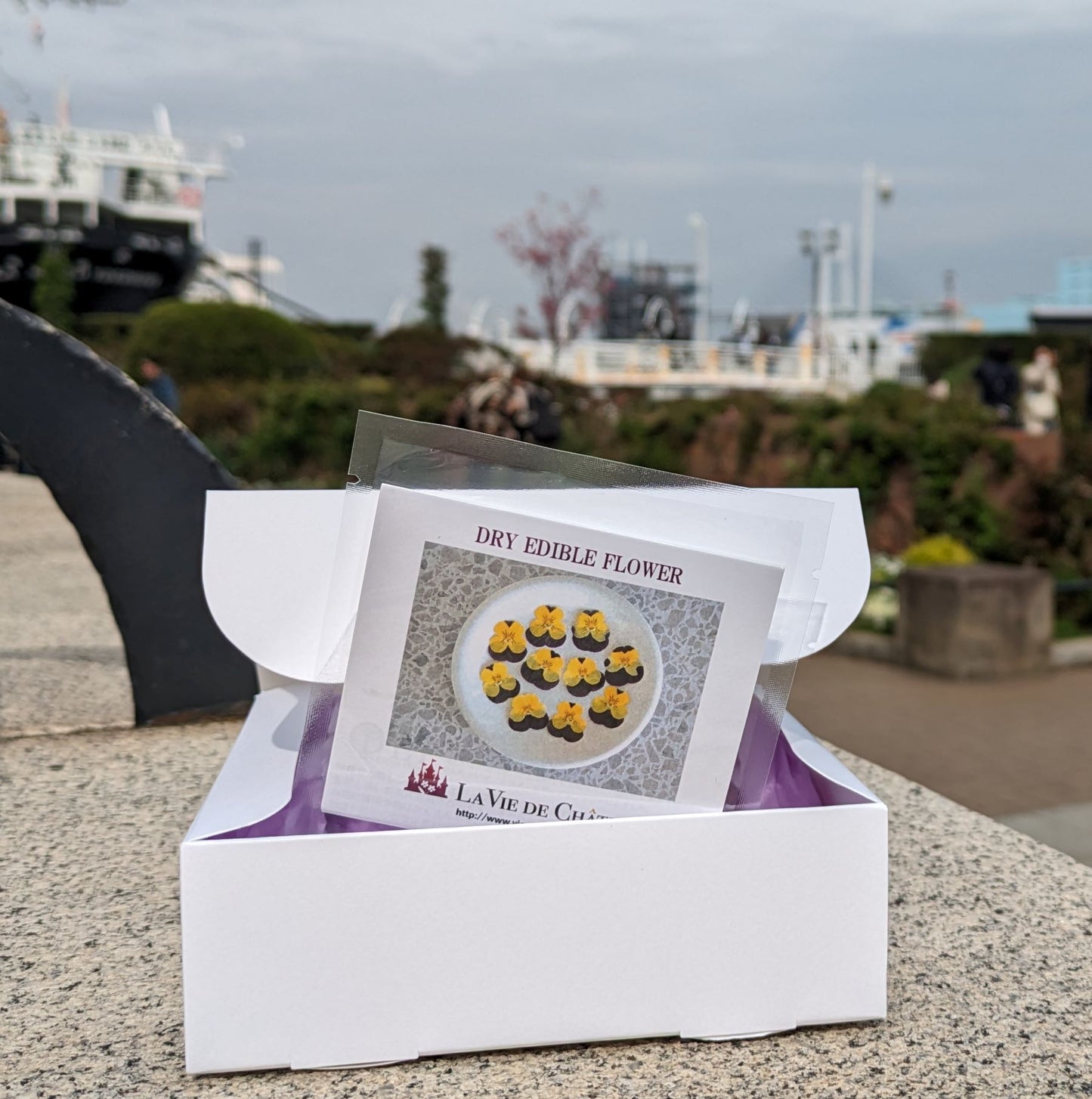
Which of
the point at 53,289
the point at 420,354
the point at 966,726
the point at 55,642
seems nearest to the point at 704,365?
the point at 420,354

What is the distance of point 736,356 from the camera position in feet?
105

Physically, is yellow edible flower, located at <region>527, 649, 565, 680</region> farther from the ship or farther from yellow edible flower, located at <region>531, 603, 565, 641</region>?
the ship

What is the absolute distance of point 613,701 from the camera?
52.4 inches

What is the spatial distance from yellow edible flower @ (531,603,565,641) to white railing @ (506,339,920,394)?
27.1 m

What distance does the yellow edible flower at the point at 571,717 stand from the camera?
4.37 feet

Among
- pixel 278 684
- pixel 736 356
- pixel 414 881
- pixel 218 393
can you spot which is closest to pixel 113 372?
pixel 278 684

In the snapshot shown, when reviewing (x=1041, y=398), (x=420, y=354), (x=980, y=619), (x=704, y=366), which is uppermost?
(x=704, y=366)

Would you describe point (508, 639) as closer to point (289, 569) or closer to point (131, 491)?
point (289, 569)

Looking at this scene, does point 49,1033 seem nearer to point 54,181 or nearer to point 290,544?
point 290,544

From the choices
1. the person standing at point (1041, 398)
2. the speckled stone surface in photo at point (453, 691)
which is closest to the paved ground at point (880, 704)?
the speckled stone surface in photo at point (453, 691)

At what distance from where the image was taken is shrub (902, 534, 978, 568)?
8.23m

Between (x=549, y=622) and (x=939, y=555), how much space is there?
7427mm

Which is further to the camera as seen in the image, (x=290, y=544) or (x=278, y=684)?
(x=278, y=684)

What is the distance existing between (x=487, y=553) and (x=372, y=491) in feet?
0.50
